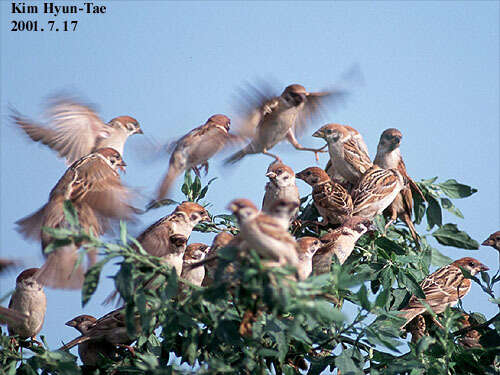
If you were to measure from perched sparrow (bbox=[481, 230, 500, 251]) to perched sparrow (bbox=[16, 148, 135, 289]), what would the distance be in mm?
3572

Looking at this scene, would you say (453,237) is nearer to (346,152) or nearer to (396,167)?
(396,167)

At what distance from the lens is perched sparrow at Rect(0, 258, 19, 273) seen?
5.64 meters

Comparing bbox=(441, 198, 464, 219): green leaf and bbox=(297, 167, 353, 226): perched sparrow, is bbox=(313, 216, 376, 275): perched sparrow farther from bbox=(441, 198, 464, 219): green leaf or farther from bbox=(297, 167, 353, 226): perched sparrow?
bbox=(441, 198, 464, 219): green leaf

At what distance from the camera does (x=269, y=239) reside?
→ 8.63 ft

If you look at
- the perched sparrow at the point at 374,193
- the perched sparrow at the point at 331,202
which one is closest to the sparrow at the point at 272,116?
the perched sparrow at the point at 331,202

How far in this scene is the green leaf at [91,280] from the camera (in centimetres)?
274

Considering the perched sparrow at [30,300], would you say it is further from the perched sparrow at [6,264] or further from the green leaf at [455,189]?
the green leaf at [455,189]

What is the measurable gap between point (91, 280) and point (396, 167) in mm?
4105

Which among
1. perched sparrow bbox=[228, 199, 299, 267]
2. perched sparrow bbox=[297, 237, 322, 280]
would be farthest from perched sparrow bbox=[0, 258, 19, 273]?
perched sparrow bbox=[228, 199, 299, 267]

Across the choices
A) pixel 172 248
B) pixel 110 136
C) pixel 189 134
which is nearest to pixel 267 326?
pixel 172 248

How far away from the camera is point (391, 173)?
586cm

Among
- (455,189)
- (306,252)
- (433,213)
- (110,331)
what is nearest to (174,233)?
(110,331)

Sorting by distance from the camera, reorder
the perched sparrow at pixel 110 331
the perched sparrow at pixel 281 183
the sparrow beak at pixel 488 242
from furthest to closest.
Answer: the sparrow beak at pixel 488 242
the perched sparrow at pixel 281 183
the perched sparrow at pixel 110 331

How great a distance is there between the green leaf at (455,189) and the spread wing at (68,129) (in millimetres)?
3441
